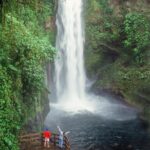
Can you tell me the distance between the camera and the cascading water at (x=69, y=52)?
4662cm

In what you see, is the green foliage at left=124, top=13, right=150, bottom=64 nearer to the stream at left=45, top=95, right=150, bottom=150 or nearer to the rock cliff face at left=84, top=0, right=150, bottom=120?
the rock cliff face at left=84, top=0, right=150, bottom=120

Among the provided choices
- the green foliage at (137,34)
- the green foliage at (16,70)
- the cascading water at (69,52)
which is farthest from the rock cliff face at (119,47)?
the green foliage at (16,70)

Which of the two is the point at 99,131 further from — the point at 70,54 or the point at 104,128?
the point at 70,54

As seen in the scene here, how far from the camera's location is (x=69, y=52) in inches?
1858

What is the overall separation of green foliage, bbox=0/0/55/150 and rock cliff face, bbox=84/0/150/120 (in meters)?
15.7

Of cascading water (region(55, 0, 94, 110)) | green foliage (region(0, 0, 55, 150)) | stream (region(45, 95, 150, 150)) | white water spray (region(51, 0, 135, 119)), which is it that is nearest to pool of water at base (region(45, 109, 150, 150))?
stream (region(45, 95, 150, 150))

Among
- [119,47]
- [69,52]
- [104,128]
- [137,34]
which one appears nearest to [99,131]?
[104,128]

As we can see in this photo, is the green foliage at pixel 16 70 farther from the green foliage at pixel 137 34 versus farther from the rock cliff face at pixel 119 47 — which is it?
the green foliage at pixel 137 34

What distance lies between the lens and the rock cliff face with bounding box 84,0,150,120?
4175cm

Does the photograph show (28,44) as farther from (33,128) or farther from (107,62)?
(107,62)

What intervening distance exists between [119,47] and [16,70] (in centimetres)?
2349

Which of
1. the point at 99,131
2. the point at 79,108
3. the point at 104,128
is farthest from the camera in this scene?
the point at 79,108

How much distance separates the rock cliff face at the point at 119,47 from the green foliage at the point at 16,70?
51.4 feet

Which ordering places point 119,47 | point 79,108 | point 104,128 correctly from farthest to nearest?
point 119,47 < point 79,108 < point 104,128
